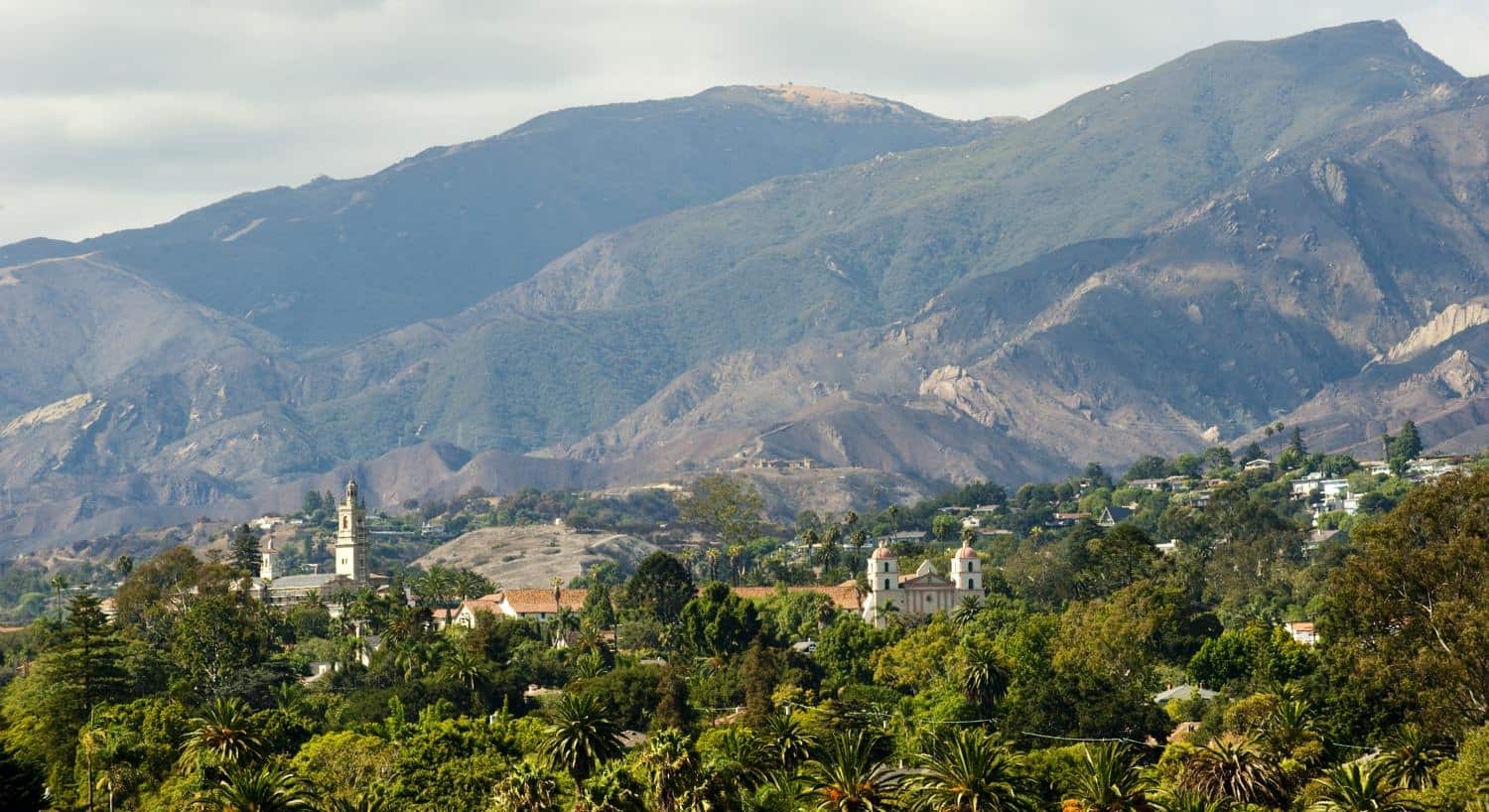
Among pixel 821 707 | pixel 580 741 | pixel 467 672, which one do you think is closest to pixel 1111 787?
pixel 580 741

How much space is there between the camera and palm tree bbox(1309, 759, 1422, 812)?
91625 mm

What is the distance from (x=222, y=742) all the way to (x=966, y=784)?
40121mm

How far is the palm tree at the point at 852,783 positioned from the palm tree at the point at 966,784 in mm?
1195

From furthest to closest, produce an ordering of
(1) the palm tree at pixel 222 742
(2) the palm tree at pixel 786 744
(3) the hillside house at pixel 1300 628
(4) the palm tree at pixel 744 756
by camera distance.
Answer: (3) the hillside house at pixel 1300 628 → (1) the palm tree at pixel 222 742 → (2) the palm tree at pixel 786 744 → (4) the palm tree at pixel 744 756

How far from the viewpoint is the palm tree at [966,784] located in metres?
92.7

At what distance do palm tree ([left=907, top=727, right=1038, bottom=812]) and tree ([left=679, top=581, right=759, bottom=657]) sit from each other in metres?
76.4

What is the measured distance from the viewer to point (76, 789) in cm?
12050

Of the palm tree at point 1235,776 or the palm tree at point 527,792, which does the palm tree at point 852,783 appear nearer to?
the palm tree at point 527,792

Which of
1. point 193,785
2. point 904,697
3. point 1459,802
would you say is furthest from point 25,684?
point 1459,802

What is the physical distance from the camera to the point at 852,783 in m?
93.8

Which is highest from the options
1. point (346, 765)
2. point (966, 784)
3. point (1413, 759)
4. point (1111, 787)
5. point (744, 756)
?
point (966, 784)

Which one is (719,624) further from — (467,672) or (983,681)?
(983,681)

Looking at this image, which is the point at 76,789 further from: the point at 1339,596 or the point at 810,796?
the point at 1339,596

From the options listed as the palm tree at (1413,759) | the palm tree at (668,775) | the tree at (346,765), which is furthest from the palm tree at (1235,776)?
the tree at (346,765)
